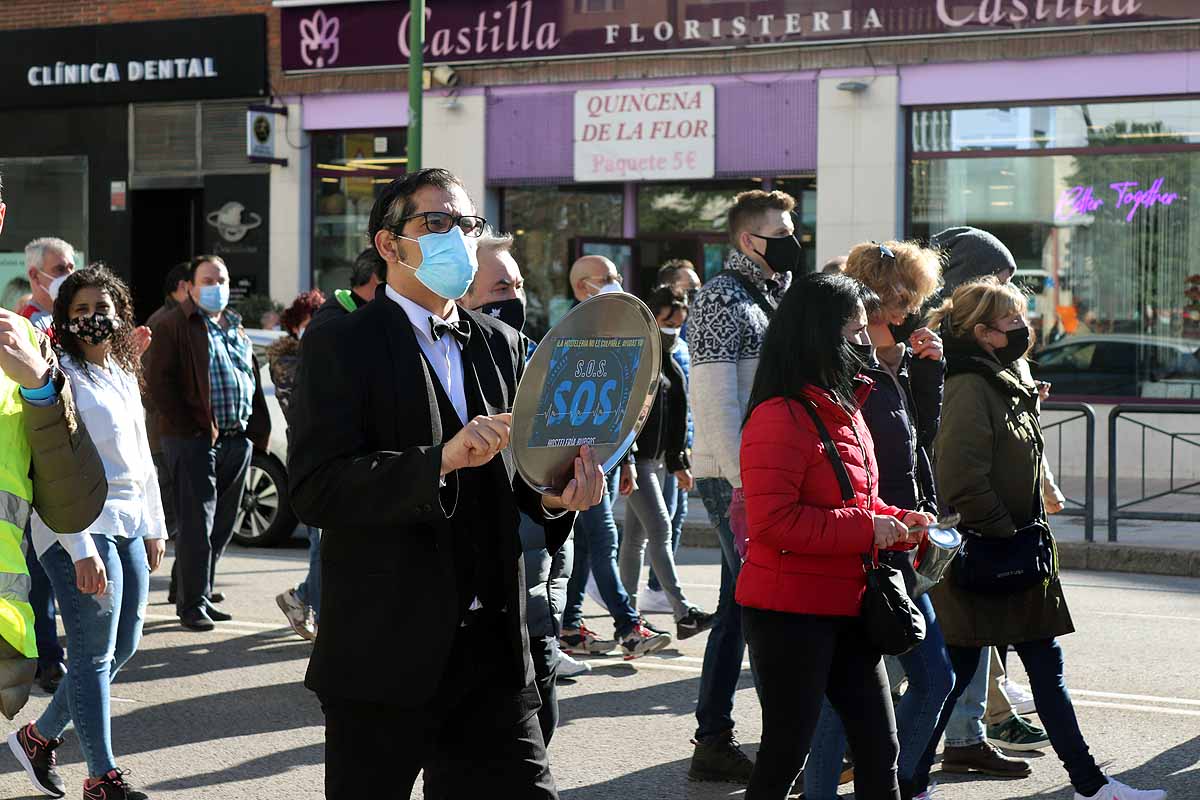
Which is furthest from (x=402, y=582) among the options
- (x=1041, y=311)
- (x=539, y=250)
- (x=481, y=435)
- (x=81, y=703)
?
(x=539, y=250)

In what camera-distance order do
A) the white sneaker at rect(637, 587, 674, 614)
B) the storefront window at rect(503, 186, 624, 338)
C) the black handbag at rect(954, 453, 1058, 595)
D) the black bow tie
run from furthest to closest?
the storefront window at rect(503, 186, 624, 338) < the white sneaker at rect(637, 587, 674, 614) < the black handbag at rect(954, 453, 1058, 595) < the black bow tie

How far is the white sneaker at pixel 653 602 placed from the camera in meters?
9.25

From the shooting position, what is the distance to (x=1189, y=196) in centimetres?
1552

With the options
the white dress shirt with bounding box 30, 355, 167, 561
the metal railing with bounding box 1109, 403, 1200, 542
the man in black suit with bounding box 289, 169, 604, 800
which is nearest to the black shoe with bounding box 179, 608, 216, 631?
the white dress shirt with bounding box 30, 355, 167, 561

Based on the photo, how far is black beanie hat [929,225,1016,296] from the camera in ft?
20.4

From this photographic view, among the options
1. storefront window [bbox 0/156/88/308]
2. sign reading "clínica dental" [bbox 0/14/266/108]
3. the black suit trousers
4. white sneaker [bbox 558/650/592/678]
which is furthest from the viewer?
storefront window [bbox 0/156/88/308]

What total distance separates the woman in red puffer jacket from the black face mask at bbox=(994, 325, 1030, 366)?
1269 mm

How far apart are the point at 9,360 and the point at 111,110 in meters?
18.1

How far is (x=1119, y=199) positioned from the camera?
1580 centimetres

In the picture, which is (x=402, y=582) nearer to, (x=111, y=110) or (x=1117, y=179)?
(x=1117, y=179)

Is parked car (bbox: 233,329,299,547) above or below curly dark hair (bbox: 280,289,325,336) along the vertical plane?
below

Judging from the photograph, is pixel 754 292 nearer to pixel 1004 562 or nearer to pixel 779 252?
pixel 779 252

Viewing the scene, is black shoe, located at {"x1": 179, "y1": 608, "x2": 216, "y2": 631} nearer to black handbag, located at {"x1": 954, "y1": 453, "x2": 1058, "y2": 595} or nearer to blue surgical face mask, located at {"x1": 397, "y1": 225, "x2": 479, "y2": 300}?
black handbag, located at {"x1": 954, "y1": 453, "x2": 1058, "y2": 595}

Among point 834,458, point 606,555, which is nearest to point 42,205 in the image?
point 606,555
